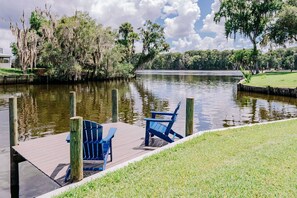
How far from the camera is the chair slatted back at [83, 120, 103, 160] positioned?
522 cm

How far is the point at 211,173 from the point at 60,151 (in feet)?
12.7

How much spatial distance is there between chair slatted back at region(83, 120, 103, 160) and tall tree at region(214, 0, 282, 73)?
46506mm

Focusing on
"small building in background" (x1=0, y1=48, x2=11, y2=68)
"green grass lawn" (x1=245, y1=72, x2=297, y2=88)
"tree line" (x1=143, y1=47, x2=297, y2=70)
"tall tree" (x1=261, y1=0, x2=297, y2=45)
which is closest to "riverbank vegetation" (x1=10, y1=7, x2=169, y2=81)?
"small building in background" (x1=0, y1=48, x2=11, y2=68)

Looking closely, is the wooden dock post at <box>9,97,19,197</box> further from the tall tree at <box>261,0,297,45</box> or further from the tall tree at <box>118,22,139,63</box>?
the tall tree at <box>118,22,139,63</box>

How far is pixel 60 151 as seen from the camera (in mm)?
6867

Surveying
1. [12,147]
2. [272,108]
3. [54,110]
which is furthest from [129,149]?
[272,108]

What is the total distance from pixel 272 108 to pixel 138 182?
53.1 ft

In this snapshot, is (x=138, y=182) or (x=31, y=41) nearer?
(x=138, y=182)

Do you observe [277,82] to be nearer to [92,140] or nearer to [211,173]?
[211,173]

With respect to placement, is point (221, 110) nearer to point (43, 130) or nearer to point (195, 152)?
point (43, 130)

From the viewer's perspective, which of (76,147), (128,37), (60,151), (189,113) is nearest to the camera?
(76,147)

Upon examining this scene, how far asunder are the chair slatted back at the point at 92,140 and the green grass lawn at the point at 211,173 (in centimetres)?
63

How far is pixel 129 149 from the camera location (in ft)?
22.7

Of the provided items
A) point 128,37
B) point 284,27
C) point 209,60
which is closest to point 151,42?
point 128,37
